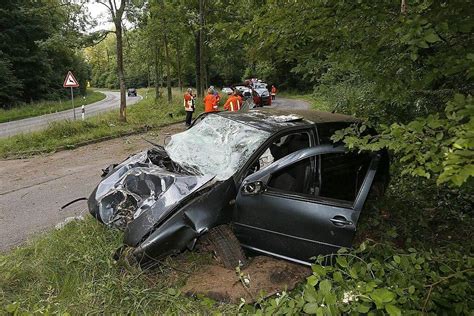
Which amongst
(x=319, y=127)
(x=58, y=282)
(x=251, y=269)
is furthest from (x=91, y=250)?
(x=319, y=127)

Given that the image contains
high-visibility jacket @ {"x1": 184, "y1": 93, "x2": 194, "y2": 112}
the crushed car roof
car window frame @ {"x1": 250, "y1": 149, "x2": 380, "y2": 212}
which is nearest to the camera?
car window frame @ {"x1": 250, "y1": 149, "x2": 380, "y2": 212}

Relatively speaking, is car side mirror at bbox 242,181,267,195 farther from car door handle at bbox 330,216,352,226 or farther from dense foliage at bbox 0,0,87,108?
dense foliage at bbox 0,0,87,108

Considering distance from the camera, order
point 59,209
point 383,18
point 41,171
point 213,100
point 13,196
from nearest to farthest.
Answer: point 383,18 < point 59,209 < point 13,196 < point 41,171 < point 213,100

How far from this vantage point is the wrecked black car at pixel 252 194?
3602 mm

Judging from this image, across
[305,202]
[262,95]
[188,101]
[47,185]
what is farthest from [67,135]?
[262,95]

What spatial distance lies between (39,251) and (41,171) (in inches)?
210

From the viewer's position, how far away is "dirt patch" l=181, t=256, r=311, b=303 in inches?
134

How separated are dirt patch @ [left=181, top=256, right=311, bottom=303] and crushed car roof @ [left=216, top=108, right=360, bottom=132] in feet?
4.82

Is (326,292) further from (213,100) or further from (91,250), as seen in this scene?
(213,100)

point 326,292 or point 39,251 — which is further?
point 39,251

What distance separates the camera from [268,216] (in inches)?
146

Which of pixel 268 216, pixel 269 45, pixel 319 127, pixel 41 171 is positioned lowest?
pixel 41 171

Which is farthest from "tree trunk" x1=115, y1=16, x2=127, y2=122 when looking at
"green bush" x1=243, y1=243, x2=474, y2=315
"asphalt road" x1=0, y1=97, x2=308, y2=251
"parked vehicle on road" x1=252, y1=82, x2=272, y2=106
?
"green bush" x1=243, y1=243, x2=474, y2=315

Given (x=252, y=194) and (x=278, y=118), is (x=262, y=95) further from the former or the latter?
(x=252, y=194)
